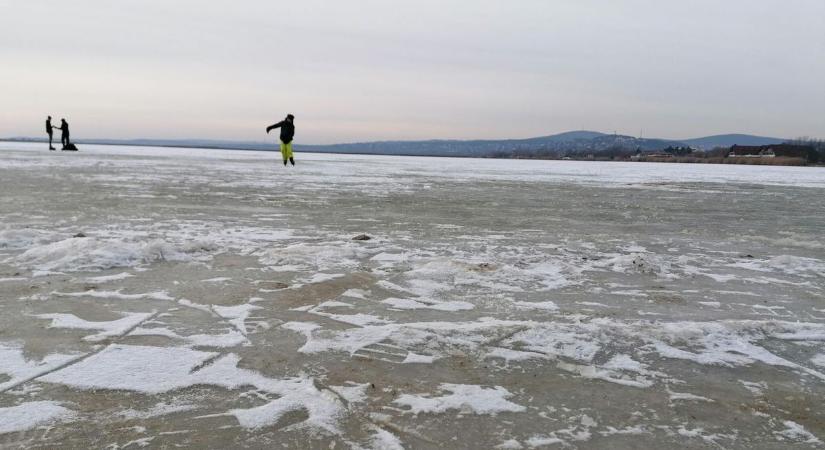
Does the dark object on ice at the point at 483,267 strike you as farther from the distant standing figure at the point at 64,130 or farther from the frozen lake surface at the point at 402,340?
the distant standing figure at the point at 64,130

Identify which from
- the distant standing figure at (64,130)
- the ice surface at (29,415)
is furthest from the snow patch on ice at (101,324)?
the distant standing figure at (64,130)

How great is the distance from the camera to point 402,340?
2912 mm

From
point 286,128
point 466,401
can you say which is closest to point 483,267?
point 466,401

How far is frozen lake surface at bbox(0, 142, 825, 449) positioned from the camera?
2.02 metres

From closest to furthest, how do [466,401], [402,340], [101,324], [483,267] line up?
[466,401], [402,340], [101,324], [483,267]

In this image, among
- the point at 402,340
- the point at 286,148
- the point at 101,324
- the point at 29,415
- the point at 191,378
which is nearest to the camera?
the point at 29,415

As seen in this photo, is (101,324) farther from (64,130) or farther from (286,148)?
(64,130)

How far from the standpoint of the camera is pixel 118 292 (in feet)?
12.1

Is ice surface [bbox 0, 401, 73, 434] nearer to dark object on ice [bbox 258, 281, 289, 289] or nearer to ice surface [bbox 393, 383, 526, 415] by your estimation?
ice surface [bbox 393, 383, 526, 415]

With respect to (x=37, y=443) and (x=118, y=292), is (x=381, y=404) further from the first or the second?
(x=118, y=292)

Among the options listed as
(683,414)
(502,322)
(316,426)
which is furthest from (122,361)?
(683,414)

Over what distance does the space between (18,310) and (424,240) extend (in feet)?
12.2

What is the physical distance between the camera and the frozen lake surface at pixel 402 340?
2.02 metres

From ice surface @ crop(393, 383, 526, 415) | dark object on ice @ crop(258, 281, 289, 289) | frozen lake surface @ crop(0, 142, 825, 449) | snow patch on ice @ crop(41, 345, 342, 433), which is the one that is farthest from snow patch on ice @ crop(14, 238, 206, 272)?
ice surface @ crop(393, 383, 526, 415)
